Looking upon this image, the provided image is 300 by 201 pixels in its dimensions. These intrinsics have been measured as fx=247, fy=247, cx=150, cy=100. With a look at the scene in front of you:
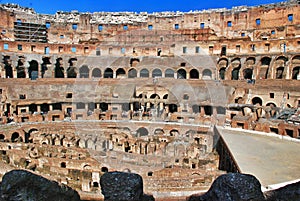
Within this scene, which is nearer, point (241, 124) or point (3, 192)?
point (3, 192)

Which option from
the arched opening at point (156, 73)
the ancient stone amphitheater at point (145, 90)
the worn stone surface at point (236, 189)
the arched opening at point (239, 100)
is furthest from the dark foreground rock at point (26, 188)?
the arched opening at point (156, 73)

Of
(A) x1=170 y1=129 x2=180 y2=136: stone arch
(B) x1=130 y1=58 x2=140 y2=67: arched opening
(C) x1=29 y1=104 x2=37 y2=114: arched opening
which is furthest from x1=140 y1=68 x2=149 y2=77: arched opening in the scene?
(C) x1=29 y1=104 x2=37 y2=114: arched opening

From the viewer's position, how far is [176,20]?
37375mm

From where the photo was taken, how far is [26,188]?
3.21 m

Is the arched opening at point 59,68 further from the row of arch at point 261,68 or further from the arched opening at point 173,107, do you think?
the row of arch at point 261,68

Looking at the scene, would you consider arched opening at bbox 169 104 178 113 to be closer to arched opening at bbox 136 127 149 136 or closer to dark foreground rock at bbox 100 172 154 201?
arched opening at bbox 136 127 149 136

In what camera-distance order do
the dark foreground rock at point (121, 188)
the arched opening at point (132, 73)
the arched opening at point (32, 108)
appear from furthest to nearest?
1. the arched opening at point (132, 73)
2. the arched opening at point (32, 108)
3. the dark foreground rock at point (121, 188)

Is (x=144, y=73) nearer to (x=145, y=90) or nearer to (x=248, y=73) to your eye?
(x=145, y=90)

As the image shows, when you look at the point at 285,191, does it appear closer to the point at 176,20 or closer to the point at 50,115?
the point at 50,115

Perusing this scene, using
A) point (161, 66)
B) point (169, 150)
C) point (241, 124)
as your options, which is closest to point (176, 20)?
point (161, 66)

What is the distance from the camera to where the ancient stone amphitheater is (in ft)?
45.4

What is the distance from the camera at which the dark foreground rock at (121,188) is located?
10.9 feet

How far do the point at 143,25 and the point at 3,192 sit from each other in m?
37.2

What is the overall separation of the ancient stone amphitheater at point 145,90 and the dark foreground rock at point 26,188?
23.4 ft
